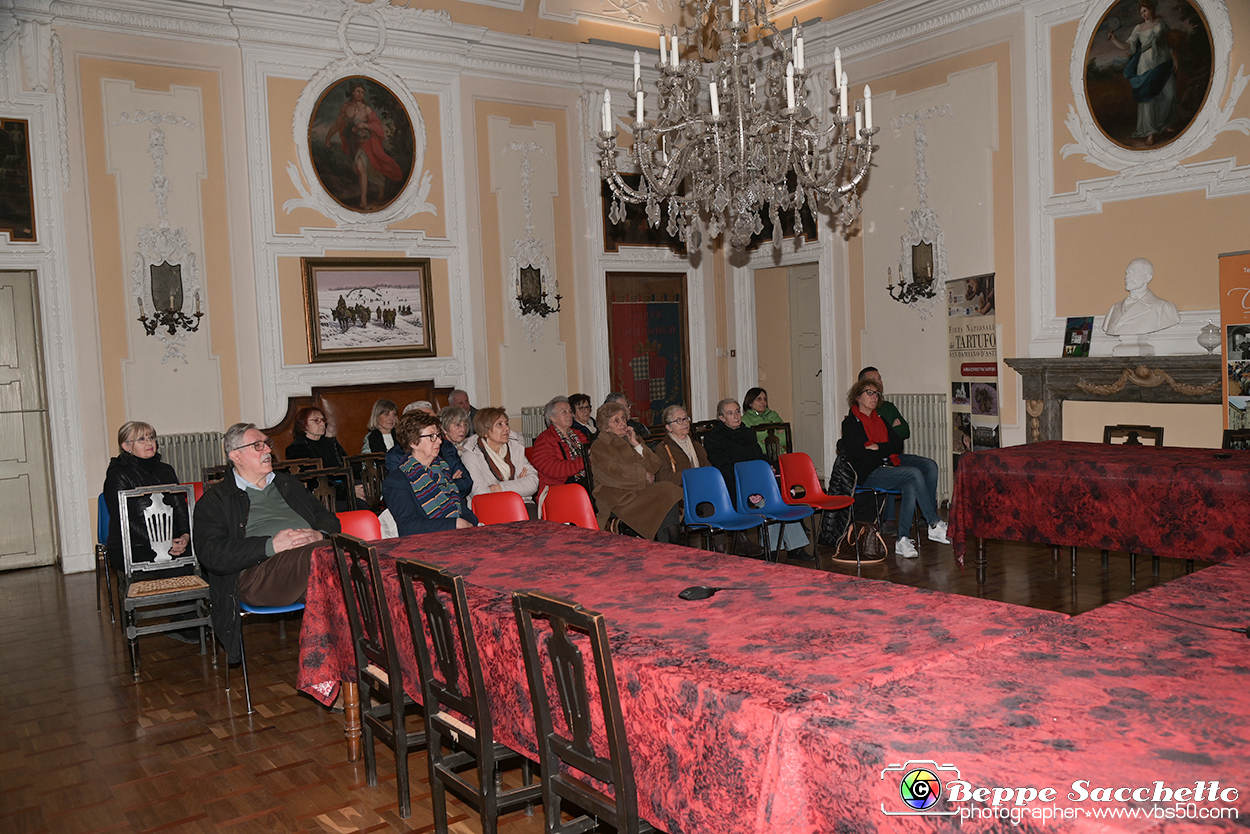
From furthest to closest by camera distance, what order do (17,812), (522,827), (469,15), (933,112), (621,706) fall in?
(469,15) < (933,112) < (17,812) < (522,827) < (621,706)

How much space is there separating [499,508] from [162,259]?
491cm

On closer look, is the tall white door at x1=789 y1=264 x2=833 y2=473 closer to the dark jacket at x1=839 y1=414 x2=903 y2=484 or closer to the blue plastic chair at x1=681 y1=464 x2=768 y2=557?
the dark jacket at x1=839 y1=414 x2=903 y2=484

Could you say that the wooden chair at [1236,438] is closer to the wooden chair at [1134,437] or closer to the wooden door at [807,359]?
the wooden chair at [1134,437]

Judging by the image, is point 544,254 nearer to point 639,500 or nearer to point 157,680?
point 639,500

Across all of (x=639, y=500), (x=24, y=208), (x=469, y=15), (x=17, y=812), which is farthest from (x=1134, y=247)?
(x=24, y=208)

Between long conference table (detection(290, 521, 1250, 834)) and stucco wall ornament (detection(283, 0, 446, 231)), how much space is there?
6.75m

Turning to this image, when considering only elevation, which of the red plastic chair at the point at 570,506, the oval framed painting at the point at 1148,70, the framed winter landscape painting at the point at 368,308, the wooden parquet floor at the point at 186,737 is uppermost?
the oval framed painting at the point at 1148,70

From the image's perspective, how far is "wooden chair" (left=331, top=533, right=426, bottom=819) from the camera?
325cm

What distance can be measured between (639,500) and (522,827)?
324 cm

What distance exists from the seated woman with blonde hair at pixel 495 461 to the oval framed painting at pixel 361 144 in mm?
3893

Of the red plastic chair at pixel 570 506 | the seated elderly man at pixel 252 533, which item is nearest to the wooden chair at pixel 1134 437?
the red plastic chair at pixel 570 506

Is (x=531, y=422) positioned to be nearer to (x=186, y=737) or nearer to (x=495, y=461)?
(x=495, y=461)

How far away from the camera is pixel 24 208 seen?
7.62 metres

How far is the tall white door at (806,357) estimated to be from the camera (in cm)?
1108
